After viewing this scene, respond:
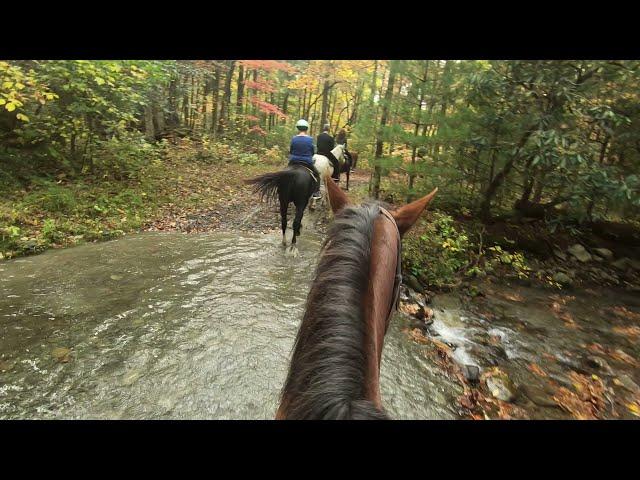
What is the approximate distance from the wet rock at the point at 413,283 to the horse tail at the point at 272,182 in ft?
9.19

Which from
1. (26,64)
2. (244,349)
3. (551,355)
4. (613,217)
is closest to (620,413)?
(551,355)

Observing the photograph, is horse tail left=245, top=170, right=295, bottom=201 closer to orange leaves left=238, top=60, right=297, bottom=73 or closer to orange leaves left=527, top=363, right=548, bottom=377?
orange leaves left=527, top=363, right=548, bottom=377

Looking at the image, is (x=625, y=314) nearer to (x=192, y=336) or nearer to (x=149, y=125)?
(x=192, y=336)

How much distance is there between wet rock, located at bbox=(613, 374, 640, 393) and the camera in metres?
4.37

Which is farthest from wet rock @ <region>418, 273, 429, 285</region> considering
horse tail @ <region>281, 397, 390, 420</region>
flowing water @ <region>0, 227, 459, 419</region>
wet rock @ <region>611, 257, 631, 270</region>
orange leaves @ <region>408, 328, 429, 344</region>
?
horse tail @ <region>281, 397, 390, 420</region>

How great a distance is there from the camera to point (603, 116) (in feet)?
18.8

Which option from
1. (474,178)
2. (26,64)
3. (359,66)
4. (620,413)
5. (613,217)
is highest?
(359,66)

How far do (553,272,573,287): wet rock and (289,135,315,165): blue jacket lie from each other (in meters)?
5.83

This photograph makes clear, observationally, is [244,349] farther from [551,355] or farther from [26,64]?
[26,64]

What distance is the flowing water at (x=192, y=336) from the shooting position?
9.50ft

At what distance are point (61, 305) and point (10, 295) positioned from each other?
0.67 m

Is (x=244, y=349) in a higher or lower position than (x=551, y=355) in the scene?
higher

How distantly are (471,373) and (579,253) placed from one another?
6.13m
